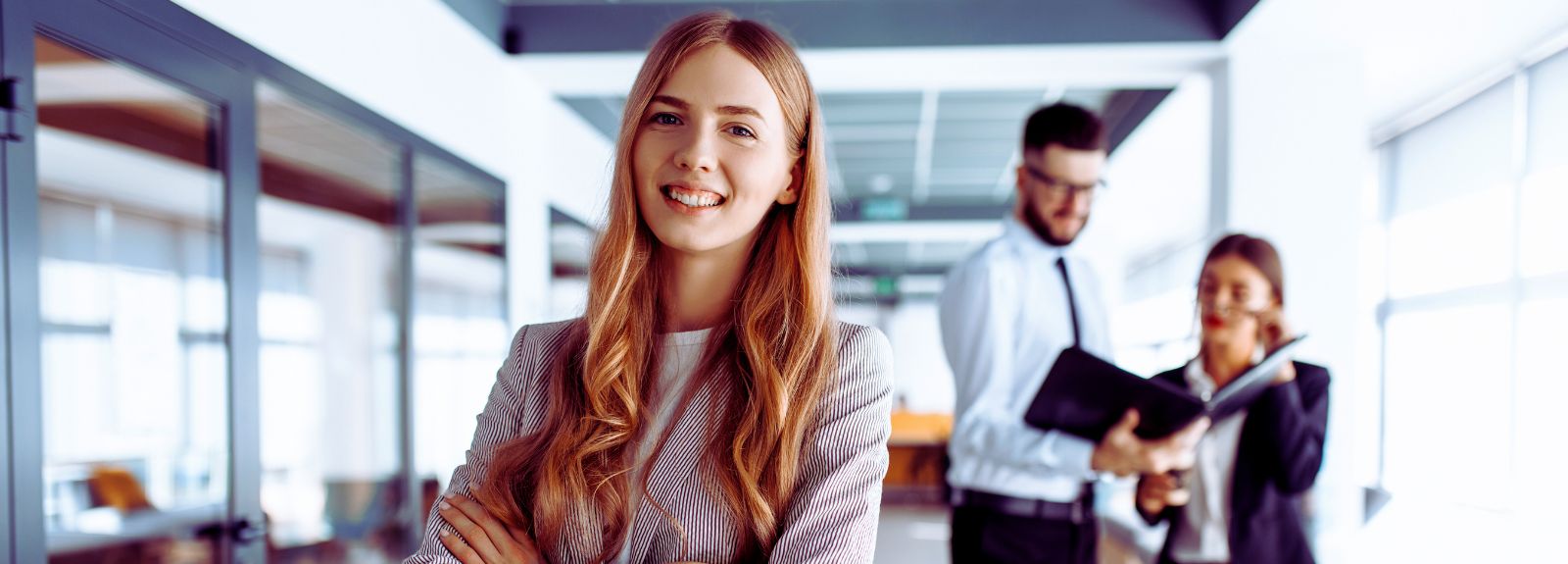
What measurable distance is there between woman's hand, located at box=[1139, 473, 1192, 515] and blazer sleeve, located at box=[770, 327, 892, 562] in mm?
1844

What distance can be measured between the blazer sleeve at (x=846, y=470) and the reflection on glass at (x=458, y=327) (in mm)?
3427

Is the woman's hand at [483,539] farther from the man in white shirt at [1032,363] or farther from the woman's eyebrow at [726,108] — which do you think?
the man in white shirt at [1032,363]

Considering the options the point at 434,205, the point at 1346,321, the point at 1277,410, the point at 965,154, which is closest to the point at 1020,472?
the point at 1277,410

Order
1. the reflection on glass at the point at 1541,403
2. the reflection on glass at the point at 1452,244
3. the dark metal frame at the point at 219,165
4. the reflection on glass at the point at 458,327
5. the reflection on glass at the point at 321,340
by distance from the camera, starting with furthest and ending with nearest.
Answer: the reflection on glass at the point at 321,340 < the reflection on glass at the point at 458,327 < the reflection on glass at the point at 1452,244 < the reflection on glass at the point at 1541,403 < the dark metal frame at the point at 219,165

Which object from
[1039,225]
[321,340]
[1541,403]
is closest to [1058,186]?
[1039,225]

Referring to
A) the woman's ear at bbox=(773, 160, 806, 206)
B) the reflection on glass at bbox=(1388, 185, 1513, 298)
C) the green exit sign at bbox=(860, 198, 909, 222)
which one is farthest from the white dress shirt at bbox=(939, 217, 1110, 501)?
the green exit sign at bbox=(860, 198, 909, 222)

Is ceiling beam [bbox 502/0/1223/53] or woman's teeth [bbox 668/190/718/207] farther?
ceiling beam [bbox 502/0/1223/53]

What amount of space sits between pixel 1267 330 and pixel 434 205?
4.20m

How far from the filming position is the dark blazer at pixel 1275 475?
9.16ft

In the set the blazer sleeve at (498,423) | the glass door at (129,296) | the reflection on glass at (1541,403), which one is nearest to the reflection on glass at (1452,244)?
the reflection on glass at (1541,403)

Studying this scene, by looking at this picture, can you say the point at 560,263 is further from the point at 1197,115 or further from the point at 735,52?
the point at 735,52

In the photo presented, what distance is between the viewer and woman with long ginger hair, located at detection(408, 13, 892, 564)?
4.02 feet

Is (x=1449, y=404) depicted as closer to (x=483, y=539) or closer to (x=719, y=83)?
(x=719, y=83)

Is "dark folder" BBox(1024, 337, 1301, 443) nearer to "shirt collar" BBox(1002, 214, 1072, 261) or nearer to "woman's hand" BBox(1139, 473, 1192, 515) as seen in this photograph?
"woman's hand" BBox(1139, 473, 1192, 515)
